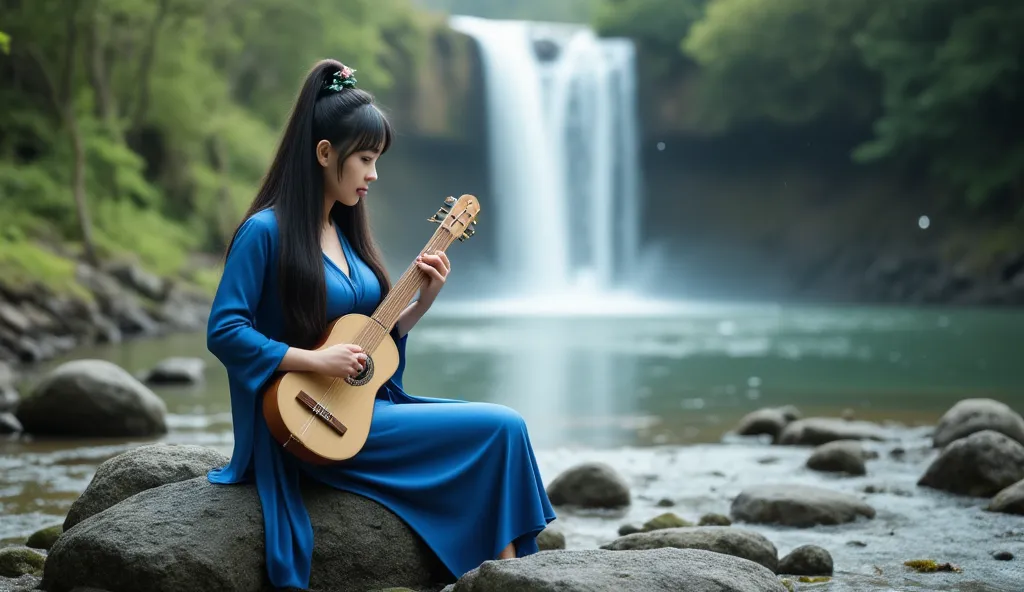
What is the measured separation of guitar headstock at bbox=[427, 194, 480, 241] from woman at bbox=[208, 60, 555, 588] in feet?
0.51

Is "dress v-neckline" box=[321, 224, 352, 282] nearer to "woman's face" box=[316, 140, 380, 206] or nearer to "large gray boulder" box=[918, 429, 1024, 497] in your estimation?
"woman's face" box=[316, 140, 380, 206]

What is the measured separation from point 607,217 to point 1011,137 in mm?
13280

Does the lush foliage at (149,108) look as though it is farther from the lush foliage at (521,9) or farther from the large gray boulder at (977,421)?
the lush foliage at (521,9)

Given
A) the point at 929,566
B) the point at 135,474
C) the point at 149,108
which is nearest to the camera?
the point at 135,474

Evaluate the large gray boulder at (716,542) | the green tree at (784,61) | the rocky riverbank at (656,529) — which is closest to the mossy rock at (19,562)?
the rocky riverbank at (656,529)

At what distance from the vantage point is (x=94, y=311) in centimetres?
2005

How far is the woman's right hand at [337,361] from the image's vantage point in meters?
3.86

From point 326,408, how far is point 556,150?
3646 cm

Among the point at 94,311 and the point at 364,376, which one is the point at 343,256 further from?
the point at 94,311

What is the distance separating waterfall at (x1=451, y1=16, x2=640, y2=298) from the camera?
39.8 m

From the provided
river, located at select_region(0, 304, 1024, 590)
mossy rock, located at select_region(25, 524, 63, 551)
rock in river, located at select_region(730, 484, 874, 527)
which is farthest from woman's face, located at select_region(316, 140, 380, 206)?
rock in river, located at select_region(730, 484, 874, 527)

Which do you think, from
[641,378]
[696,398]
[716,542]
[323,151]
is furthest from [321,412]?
[641,378]

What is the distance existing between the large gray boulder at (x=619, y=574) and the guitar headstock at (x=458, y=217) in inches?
46.9

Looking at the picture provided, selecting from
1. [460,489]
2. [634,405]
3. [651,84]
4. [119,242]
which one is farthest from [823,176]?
[460,489]
